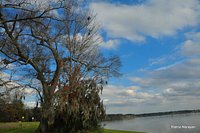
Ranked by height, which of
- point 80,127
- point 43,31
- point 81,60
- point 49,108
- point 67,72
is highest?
point 43,31

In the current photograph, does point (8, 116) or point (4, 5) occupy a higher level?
point (4, 5)

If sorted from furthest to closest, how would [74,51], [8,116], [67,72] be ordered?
[8,116] < [74,51] < [67,72]

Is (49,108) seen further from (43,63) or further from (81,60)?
(81,60)

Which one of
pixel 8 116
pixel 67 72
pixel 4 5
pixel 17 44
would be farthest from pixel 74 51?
pixel 8 116

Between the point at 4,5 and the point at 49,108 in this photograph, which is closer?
the point at 4,5

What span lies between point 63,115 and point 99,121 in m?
3.15

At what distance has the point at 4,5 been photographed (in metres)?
14.2

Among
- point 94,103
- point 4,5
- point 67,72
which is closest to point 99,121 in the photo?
point 94,103

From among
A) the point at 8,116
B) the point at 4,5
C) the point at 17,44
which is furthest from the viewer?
the point at 8,116

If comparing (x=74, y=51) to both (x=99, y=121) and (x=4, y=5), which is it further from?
(x=4, y=5)

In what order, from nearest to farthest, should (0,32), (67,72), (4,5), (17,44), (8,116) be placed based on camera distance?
(4,5) < (0,32) < (17,44) < (67,72) < (8,116)

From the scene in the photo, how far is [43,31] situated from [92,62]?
621 cm

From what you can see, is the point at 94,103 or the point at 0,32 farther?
the point at 94,103

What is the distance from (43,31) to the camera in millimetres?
21453
